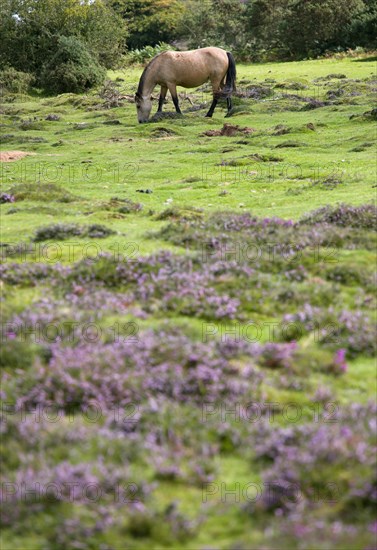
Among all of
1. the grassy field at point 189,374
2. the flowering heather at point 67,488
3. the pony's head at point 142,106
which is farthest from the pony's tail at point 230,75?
the flowering heather at point 67,488

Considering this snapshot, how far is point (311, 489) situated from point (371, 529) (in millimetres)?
522

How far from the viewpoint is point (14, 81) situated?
53.8 metres

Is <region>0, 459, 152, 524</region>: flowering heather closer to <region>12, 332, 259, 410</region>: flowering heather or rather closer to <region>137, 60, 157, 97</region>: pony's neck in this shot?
<region>12, 332, 259, 410</region>: flowering heather

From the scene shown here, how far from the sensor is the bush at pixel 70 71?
53.2 meters

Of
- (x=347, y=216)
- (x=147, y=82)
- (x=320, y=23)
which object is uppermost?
(x=320, y=23)

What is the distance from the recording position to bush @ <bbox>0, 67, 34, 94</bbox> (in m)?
53.8

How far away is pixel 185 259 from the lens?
9375 mm

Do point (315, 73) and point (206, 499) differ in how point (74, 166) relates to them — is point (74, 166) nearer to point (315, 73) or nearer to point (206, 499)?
point (206, 499)

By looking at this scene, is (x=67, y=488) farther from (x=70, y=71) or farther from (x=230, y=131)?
(x=70, y=71)

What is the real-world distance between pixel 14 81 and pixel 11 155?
102 feet

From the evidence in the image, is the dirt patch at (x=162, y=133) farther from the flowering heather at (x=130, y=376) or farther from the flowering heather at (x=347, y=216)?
the flowering heather at (x=130, y=376)

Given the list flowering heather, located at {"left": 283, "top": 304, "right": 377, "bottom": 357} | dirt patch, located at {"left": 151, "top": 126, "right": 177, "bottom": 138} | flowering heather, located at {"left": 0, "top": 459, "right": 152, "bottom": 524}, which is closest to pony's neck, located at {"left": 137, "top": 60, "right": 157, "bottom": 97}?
dirt patch, located at {"left": 151, "top": 126, "right": 177, "bottom": 138}

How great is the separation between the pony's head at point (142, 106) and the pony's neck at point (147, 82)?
291 mm

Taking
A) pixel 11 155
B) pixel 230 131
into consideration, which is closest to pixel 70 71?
pixel 230 131
